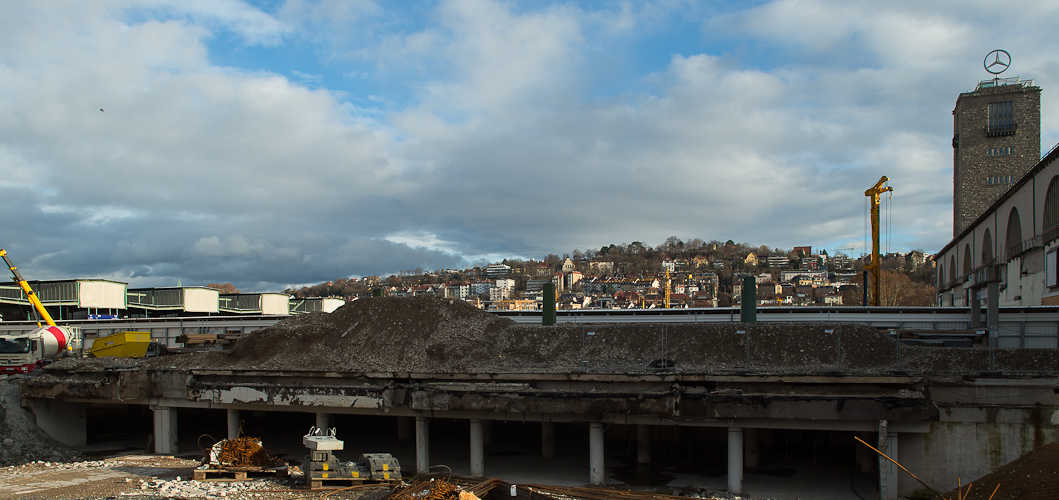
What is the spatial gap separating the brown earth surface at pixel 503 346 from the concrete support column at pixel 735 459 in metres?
4.01

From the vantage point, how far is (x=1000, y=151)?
8775cm

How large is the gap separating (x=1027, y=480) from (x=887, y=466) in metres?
4.24

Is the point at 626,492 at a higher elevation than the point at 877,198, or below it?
below

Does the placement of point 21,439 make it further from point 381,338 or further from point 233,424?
point 381,338

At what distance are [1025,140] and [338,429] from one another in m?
95.9

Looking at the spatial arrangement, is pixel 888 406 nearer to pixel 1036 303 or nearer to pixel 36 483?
pixel 36 483

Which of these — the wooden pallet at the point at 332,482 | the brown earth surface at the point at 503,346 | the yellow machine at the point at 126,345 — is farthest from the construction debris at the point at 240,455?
the yellow machine at the point at 126,345

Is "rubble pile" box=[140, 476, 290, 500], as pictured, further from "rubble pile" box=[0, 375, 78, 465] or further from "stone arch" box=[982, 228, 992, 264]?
"stone arch" box=[982, 228, 992, 264]

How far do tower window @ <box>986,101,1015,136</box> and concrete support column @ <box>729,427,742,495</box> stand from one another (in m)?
91.1

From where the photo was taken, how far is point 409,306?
30.3 m

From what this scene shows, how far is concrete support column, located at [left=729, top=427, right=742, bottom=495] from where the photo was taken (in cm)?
1909

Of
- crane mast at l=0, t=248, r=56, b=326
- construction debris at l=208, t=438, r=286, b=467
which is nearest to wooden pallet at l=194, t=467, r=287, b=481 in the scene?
construction debris at l=208, t=438, r=286, b=467

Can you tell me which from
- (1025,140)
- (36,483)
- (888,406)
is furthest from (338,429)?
(1025,140)

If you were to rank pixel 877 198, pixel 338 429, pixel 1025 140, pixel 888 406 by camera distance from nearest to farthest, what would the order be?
pixel 888 406 < pixel 338 429 < pixel 877 198 < pixel 1025 140
